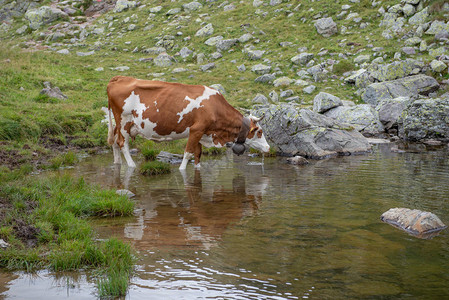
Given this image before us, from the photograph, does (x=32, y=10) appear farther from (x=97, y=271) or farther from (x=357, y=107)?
(x=97, y=271)

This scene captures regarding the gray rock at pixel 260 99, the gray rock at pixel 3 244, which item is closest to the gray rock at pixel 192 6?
the gray rock at pixel 260 99

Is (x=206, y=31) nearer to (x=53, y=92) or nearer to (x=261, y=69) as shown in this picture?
(x=261, y=69)

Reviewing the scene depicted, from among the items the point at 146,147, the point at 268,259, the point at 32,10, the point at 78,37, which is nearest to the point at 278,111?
the point at 146,147

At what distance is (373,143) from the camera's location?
1822 cm

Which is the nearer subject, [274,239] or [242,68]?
[274,239]

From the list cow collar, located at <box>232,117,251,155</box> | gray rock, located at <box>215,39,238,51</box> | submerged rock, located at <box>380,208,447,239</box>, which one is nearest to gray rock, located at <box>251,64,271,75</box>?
gray rock, located at <box>215,39,238,51</box>

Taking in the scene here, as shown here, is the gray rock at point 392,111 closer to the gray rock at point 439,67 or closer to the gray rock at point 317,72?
the gray rock at point 439,67

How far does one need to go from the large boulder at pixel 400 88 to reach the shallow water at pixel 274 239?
10208 millimetres

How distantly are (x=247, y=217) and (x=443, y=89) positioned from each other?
17.2m

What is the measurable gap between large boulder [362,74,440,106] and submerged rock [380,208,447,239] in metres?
15.3

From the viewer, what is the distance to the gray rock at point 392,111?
19.7 metres

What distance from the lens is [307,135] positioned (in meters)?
16.1

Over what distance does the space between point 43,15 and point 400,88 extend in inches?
1549

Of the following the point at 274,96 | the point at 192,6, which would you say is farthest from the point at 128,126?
the point at 192,6
